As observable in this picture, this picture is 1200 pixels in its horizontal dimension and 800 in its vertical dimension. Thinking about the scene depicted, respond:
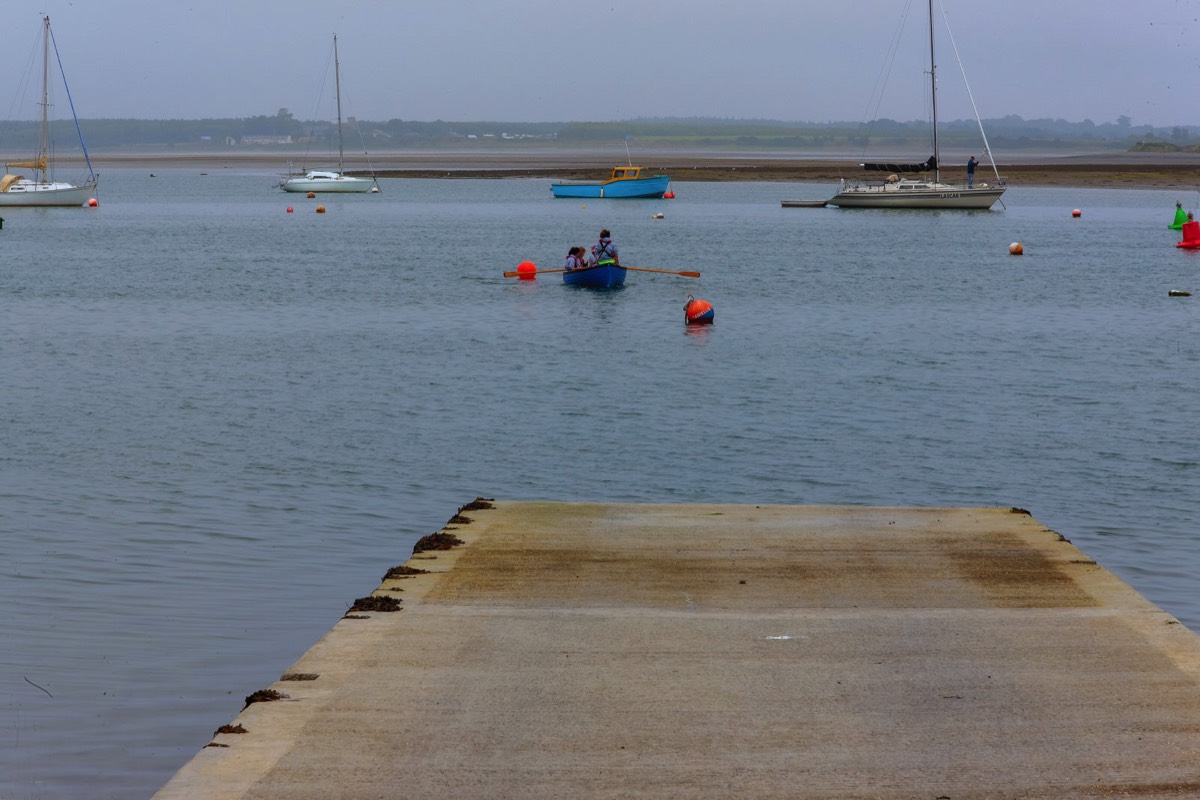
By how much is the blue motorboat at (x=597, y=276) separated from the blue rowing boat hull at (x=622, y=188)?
61147 millimetres

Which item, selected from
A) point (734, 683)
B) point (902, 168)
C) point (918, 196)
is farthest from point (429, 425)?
point (902, 168)

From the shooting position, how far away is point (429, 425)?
21.2m

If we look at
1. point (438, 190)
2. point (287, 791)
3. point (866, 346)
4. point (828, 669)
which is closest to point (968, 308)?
point (866, 346)

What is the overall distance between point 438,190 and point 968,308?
279 feet

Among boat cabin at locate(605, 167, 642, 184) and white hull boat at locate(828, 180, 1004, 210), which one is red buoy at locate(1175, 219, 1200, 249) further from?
boat cabin at locate(605, 167, 642, 184)

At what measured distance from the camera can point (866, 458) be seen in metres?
18.9

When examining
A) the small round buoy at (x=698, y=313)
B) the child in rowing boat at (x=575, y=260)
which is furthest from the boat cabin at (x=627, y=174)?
the small round buoy at (x=698, y=313)

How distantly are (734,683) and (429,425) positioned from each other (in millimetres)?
13423

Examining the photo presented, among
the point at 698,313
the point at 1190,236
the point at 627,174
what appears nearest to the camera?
the point at 698,313

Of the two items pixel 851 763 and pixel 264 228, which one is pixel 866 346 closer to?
pixel 851 763

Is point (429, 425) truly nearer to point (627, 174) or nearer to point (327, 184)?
point (627, 174)

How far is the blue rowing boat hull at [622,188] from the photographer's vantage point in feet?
335

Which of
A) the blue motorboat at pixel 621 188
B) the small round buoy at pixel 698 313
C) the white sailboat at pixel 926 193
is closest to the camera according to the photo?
the small round buoy at pixel 698 313

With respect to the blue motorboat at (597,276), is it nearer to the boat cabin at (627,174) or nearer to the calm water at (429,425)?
the calm water at (429,425)
